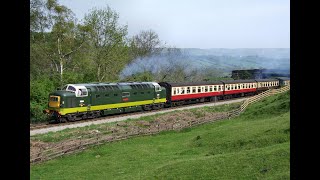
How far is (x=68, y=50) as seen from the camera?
117 feet

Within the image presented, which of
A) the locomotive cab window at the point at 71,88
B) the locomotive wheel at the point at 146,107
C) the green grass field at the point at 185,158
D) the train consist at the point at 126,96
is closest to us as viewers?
the green grass field at the point at 185,158

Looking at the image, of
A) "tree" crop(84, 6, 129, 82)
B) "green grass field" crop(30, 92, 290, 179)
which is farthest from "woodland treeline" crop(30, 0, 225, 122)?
"green grass field" crop(30, 92, 290, 179)

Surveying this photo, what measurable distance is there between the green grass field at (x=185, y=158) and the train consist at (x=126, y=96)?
611 cm

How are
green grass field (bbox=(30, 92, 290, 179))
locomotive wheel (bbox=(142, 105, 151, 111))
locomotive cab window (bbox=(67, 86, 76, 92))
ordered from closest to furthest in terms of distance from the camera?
green grass field (bbox=(30, 92, 290, 179)) → locomotive cab window (bbox=(67, 86, 76, 92)) → locomotive wheel (bbox=(142, 105, 151, 111))

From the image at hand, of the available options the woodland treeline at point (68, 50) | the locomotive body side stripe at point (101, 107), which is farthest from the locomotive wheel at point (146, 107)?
the woodland treeline at point (68, 50)

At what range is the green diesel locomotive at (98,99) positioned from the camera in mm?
26153

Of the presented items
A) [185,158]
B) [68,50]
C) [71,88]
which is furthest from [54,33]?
[185,158]

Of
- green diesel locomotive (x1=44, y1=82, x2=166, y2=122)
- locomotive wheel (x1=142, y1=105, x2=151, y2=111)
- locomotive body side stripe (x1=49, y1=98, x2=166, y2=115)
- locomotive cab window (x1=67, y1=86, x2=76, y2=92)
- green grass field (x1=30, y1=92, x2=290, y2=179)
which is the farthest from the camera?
locomotive wheel (x1=142, y1=105, x2=151, y2=111)

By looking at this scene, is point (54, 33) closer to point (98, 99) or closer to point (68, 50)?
point (68, 50)

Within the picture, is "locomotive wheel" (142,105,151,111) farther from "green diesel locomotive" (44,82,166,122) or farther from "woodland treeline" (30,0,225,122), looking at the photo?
"woodland treeline" (30,0,225,122)

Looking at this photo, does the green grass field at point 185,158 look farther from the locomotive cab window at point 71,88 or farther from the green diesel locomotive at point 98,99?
the locomotive cab window at point 71,88

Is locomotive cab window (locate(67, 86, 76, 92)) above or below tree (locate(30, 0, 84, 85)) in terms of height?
below

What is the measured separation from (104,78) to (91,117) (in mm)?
14004

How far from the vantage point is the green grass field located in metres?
12.4
